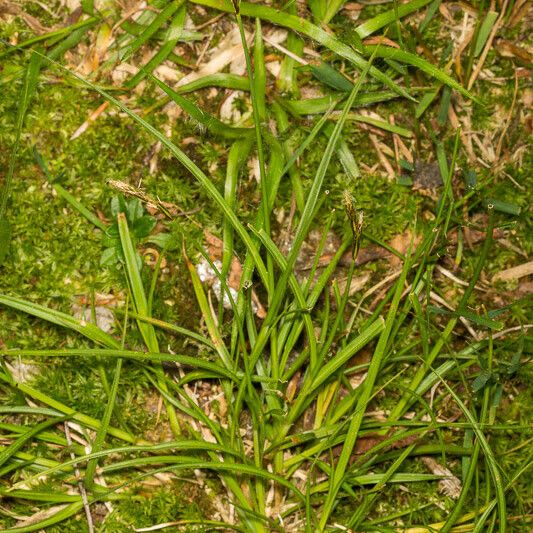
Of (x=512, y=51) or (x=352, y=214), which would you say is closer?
(x=352, y=214)

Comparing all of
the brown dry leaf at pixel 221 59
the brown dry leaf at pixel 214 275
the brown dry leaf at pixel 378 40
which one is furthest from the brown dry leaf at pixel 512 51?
the brown dry leaf at pixel 214 275

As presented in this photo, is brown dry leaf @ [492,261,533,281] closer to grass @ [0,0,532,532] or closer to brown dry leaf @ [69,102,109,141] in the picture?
grass @ [0,0,532,532]

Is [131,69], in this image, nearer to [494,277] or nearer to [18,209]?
[18,209]

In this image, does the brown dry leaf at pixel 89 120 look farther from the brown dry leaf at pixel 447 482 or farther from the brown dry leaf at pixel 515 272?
the brown dry leaf at pixel 447 482

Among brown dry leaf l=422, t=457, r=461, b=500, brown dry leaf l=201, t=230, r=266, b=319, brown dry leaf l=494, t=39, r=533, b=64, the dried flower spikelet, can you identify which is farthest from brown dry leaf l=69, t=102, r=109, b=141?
brown dry leaf l=422, t=457, r=461, b=500

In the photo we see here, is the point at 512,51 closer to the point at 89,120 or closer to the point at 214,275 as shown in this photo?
the point at 214,275

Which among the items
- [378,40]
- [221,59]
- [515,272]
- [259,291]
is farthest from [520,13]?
[259,291]

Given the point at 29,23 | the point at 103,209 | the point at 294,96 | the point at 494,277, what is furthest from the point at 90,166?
the point at 494,277
